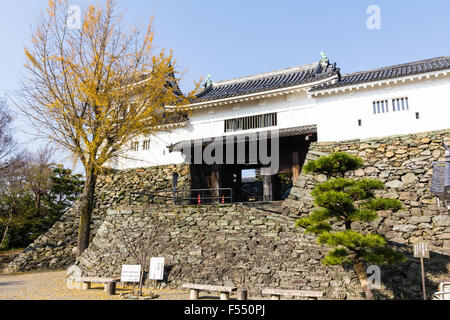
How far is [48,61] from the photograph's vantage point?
39.3 ft

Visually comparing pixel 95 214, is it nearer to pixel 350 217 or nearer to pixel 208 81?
pixel 208 81

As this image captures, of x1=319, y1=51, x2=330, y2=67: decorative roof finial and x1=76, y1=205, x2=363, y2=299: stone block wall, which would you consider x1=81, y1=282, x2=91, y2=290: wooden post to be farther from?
x1=319, y1=51, x2=330, y2=67: decorative roof finial

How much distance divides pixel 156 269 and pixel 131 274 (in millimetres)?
881

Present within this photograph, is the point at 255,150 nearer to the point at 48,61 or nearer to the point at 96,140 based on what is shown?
the point at 96,140

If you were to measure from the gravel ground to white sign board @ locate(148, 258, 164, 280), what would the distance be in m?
0.49

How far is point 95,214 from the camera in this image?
18.4m

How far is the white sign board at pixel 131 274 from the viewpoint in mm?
10461

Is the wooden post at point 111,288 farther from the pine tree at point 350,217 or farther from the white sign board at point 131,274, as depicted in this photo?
the pine tree at point 350,217

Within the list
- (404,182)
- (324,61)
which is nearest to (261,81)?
(324,61)

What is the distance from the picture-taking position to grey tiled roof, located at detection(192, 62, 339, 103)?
18.0 meters

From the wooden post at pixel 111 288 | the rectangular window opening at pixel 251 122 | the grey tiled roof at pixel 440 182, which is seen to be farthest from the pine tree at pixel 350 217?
the rectangular window opening at pixel 251 122
